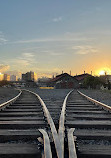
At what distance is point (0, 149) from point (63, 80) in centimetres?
7169

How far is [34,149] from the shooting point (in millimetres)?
2719

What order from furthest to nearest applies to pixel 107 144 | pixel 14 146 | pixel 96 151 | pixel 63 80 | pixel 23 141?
pixel 63 80
pixel 23 141
pixel 107 144
pixel 14 146
pixel 96 151

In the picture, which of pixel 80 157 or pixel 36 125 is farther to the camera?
pixel 36 125

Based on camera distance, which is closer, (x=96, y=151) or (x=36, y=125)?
(x=96, y=151)

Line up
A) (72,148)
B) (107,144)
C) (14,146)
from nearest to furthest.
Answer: (72,148), (14,146), (107,144)

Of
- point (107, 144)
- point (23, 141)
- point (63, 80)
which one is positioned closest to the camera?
point (107, 144)

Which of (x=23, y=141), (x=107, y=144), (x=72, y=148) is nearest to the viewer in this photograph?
(x=72, y=148)

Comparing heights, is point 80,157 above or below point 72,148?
below

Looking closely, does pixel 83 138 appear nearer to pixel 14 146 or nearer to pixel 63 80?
pixel 14 146

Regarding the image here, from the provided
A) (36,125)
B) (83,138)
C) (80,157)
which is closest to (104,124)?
(83,138)

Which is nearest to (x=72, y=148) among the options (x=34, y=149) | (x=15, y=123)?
(x=34, y=149)

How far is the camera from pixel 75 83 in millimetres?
74500

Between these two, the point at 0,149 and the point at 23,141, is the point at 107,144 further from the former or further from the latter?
the point at 0,149

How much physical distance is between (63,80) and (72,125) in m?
70.3
